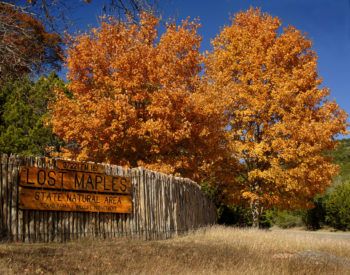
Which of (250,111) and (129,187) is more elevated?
(250,111)

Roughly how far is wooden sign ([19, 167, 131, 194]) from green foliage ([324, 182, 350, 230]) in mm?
24274

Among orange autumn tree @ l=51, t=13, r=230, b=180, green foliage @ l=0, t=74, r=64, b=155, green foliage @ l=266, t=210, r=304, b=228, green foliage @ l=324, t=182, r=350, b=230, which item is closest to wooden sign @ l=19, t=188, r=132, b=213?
orange autumn tree @ l=51, t=13, r=230, b=180

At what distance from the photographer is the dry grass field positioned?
355 inches

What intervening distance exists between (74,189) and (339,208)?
26590 mm

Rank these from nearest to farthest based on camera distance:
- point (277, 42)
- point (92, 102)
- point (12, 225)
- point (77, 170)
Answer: point (12, 225) < point (77, 170) < point (92, 102) < point (277, 42)

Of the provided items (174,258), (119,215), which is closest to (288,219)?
(119,215)

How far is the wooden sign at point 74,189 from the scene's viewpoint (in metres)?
11.9

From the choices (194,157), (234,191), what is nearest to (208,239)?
(194,157)

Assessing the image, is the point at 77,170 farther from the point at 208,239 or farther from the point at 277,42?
the point at 277,42

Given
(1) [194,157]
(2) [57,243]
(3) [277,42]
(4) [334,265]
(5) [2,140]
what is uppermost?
(3) [277,42]

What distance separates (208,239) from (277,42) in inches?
432

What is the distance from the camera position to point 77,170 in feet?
43.0

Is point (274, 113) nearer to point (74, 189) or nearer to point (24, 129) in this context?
point (74, 189)

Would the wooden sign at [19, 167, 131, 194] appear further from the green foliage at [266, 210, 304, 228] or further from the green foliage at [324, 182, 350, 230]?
the green foliage at [266, 210, 304, 228]
